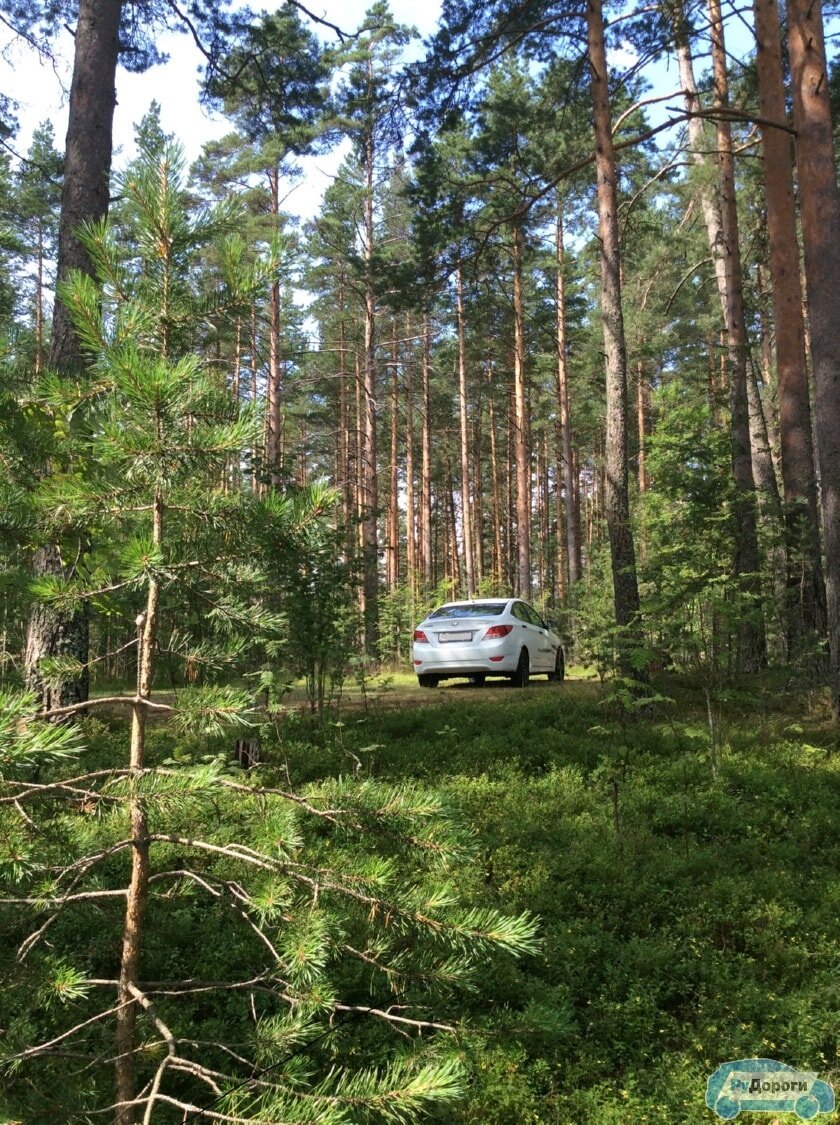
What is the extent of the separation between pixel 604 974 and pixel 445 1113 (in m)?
1.37

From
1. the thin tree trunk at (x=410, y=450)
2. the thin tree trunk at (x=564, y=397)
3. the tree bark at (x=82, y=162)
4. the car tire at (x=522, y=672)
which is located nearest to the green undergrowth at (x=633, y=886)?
the car tire at (x=522, y=672)

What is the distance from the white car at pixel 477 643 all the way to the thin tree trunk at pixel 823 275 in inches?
167

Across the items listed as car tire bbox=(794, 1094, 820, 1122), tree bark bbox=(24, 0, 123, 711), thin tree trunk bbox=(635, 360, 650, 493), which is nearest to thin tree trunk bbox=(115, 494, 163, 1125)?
car tire bbox=(794, 1094, 820, 1122)

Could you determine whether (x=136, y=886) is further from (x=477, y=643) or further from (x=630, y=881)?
(x=477, y=643)

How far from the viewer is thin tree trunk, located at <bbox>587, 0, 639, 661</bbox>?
8875mm

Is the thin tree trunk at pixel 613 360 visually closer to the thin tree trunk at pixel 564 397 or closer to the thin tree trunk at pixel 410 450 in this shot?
the thin tree trunk at pixel 564 397

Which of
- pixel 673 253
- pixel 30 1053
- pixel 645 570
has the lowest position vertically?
pixel 30 1053

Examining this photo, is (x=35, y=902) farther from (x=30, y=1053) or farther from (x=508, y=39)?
(x=508, y=39)

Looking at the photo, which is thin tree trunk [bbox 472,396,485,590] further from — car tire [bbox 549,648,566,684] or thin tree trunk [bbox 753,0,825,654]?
thin tree trunk [bbox 753,0,825,654]

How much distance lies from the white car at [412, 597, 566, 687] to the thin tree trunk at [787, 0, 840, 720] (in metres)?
4.25

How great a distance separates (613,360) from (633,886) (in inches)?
260

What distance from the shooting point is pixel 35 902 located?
156 centimetres

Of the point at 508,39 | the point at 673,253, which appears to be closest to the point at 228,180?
the point at 508,39

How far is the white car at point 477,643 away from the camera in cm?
1046
